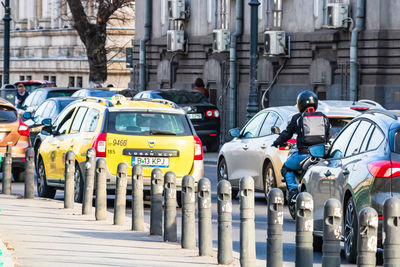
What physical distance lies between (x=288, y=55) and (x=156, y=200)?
23.1 meters

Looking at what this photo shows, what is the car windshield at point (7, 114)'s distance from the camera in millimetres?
21672

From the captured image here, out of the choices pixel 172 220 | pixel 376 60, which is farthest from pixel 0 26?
pixel 172 220

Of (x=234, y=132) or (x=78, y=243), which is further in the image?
(x=234, y=132)

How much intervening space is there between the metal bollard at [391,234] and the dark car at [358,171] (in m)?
2.56

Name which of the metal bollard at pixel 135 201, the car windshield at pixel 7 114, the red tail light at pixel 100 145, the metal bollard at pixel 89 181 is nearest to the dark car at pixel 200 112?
the car windshield at pixel 7 114

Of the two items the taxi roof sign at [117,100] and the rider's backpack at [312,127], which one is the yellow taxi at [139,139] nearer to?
the taxi roof sign at [117,100]

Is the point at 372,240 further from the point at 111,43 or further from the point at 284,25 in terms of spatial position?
the point at 111,43

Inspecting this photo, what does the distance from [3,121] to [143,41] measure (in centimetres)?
2415

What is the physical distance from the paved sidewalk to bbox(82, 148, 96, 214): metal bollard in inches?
8.5

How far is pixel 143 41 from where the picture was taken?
45531mm

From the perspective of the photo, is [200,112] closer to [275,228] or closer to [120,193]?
[120,193]

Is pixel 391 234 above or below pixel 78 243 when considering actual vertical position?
above

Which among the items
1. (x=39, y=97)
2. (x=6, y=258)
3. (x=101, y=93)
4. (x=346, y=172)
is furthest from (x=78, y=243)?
(x=39, y=97)

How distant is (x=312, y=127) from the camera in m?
15.1
